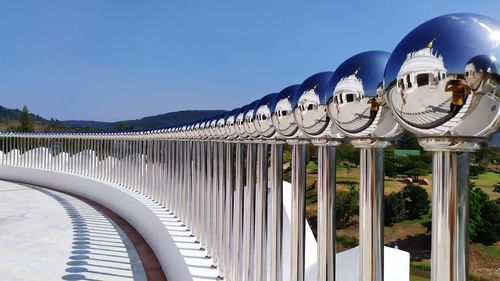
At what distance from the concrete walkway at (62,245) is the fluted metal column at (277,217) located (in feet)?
11.3

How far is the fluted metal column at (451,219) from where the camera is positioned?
0.85m

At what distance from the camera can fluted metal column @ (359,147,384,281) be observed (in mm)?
1119

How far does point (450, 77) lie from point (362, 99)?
27 cm

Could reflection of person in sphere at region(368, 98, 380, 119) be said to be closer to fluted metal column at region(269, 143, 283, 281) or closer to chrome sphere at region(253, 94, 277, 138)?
chrome sphere at region(253, 94, 277, 138)

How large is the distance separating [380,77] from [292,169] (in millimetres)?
742

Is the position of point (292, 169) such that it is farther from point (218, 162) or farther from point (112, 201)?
point (112, 201)

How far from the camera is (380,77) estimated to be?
100 centimetres

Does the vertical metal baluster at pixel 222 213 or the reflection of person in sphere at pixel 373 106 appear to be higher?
the reflection of person in sphere at pixel 373 106

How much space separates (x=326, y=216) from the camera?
1365 millimetres

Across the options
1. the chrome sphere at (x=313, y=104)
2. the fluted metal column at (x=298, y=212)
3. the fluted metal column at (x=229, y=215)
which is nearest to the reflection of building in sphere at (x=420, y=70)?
the chrome sphere at (x=313, y=104)

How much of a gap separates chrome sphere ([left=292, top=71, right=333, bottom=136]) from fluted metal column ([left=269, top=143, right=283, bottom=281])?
Result: 61 cm

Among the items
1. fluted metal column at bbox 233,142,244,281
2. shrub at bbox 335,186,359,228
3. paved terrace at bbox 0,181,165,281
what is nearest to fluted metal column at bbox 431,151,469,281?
shrub at bbox 335,186,359,228

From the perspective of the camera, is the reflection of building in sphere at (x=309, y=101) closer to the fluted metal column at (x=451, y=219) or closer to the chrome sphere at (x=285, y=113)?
the chrome sphere at (x=285, y=113)

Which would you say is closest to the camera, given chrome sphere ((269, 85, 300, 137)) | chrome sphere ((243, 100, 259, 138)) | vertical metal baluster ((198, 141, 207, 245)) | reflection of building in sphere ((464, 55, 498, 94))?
reflection of building in sphere ((464, 55, 498, 94))
